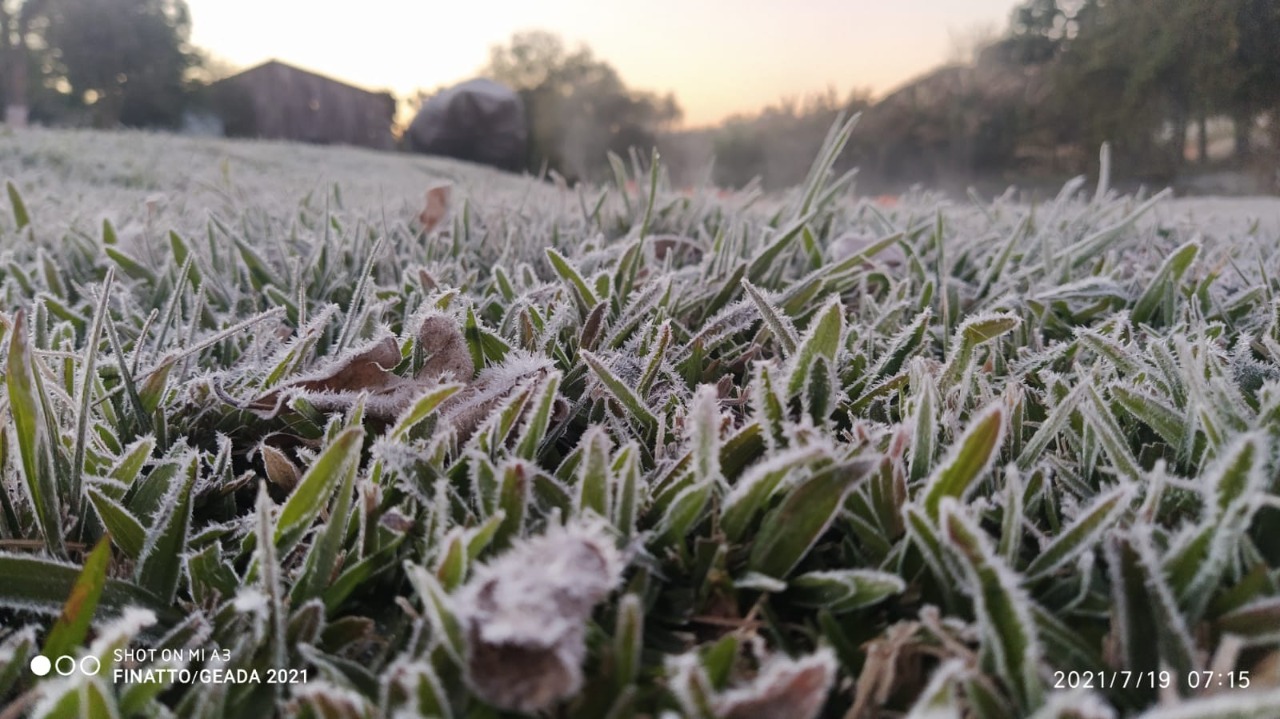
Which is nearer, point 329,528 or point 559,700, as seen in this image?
point 559,700

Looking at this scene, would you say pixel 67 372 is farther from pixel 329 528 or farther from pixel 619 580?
pixel 619 580

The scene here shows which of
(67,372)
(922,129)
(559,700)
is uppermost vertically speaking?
(922,129)

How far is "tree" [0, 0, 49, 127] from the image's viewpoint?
553 inches

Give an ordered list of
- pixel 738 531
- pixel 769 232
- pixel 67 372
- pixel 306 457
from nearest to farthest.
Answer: pixel 738 531
pixel 306 457
pixel 67 372
pixel 769 232

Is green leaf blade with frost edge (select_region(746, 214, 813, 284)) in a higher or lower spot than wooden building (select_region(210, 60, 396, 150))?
lower

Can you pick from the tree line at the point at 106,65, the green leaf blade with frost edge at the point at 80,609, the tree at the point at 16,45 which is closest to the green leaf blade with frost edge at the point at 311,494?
the green leaf blade with frost edge at the point at 80,609

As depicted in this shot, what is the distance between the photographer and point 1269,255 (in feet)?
5.57

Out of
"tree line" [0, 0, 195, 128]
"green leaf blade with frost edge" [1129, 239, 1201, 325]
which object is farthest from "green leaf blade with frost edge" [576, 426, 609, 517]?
"tree line" [0, 0, 195, 128]

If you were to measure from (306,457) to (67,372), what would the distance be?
1.25ft

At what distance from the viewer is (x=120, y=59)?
16391 mm

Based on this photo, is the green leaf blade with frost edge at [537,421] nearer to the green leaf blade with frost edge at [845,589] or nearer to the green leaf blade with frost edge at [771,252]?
the green leaf blade with frost edge at [845,589]

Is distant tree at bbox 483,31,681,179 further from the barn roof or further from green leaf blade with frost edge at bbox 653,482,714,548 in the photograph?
green leaf blade with frost edge at bbox 653,482,714,548

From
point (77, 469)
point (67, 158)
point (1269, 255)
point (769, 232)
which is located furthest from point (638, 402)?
point (67, 158)

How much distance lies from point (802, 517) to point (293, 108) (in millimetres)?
18175
